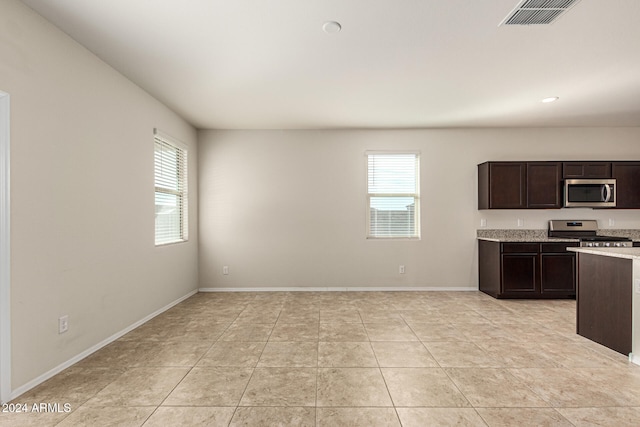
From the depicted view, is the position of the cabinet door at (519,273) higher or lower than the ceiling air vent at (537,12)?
lower

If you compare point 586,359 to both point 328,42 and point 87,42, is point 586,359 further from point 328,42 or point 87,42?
point 87,42

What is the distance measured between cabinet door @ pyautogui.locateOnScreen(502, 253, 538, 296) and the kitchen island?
1463 mm

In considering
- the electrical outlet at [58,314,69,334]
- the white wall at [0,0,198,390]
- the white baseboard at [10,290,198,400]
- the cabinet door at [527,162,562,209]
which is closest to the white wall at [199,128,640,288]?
the cabinet door at [527,162,562,209]

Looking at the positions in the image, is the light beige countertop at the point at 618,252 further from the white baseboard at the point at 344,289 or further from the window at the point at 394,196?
the window at the point at 394,196

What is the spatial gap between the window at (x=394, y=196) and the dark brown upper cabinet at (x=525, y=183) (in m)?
1.17

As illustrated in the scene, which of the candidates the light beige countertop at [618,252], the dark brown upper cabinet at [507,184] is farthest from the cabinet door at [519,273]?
the light beige countertop at [618,252]

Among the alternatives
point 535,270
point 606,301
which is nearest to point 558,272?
point 535,270

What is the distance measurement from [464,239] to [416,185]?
46.6 inches

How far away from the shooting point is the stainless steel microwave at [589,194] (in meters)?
5.11

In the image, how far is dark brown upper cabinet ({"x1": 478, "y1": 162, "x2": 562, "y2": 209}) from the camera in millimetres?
5141

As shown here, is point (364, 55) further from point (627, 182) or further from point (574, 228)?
point (627, 182)

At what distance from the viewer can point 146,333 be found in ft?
11.5

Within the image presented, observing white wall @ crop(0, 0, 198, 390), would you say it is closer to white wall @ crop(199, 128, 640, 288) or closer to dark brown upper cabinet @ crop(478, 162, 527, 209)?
white wall @ crop(199, 128, 640, 288)

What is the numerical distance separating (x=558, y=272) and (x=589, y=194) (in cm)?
134
